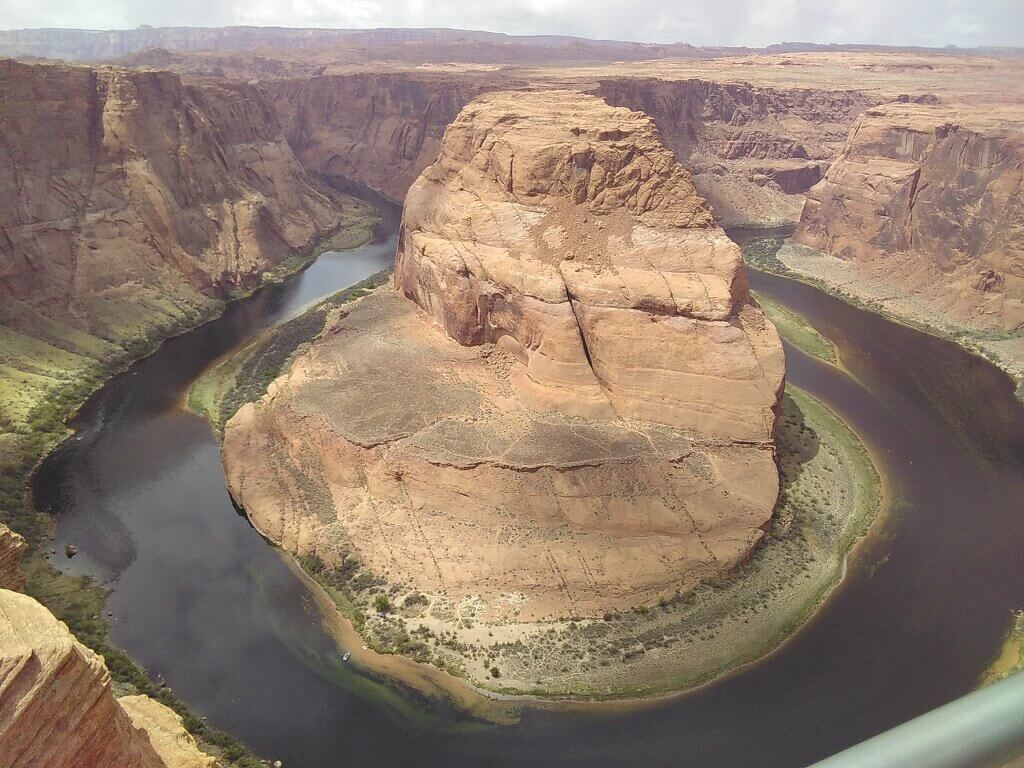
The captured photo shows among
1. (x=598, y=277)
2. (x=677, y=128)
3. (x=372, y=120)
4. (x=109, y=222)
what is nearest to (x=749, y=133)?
(x=677, y=128)

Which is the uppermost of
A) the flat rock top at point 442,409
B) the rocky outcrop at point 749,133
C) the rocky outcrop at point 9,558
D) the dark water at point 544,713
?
the rocky outcrop at point 749,133

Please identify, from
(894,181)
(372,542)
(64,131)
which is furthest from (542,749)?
Result: (894,181)

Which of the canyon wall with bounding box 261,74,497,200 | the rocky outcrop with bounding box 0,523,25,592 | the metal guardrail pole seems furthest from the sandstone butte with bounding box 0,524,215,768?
the canyon wall with bounding box 261,74,497,200

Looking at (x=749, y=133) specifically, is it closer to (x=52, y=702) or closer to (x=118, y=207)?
(x=118, y=207)

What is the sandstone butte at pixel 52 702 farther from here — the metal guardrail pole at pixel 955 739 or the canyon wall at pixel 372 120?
the canyon wall at pixel 372 120

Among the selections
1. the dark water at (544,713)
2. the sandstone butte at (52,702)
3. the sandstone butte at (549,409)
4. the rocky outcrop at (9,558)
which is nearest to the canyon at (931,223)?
the dark water at (544,713)

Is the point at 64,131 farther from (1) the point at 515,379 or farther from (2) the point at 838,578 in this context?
(2) the point at 838,578

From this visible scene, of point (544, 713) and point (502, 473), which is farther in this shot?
point (502, 473)
